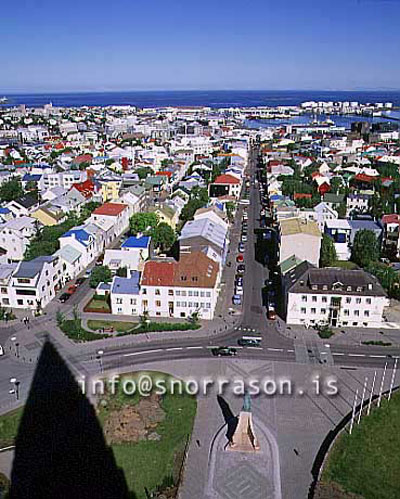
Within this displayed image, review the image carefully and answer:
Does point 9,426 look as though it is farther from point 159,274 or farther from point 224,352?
point 159,274

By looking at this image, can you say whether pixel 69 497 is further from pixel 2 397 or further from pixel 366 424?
pixel 366 424

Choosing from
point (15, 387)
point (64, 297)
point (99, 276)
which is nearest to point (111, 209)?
point (99, 276)

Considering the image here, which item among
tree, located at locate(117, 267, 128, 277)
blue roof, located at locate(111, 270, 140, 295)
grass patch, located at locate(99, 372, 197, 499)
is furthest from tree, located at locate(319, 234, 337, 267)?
grass patch, located at locate(99, 372, 197, 499)

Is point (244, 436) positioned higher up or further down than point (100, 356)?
higher up

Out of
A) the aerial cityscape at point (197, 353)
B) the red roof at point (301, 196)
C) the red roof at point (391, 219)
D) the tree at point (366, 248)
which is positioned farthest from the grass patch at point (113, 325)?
the red roof at point (301, 196)

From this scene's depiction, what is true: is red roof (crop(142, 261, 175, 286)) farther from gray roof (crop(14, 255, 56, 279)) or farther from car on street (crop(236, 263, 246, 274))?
car on street (crop(236, 263, 246, 274))

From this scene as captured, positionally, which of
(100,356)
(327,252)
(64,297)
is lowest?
(100,356)
